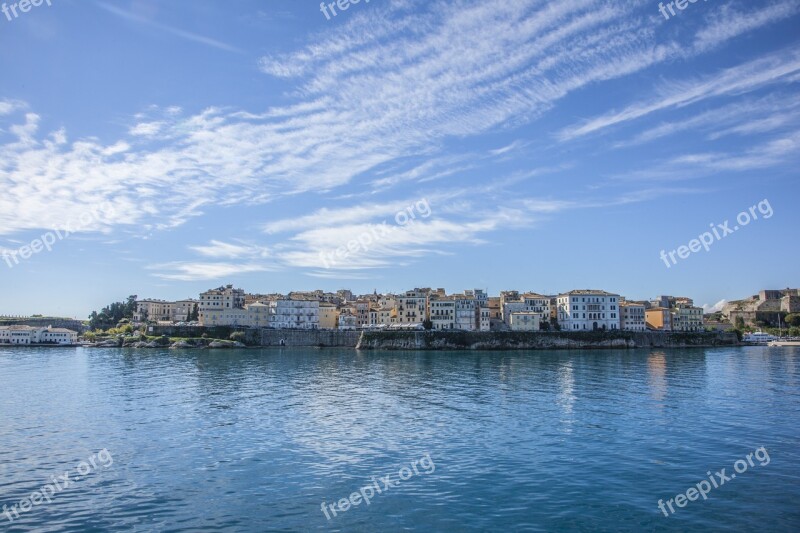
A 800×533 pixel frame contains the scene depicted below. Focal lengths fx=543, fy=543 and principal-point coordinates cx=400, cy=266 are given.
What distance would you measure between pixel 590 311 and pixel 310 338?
6633 centimetres

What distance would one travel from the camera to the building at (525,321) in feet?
416

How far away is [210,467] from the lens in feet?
73.4

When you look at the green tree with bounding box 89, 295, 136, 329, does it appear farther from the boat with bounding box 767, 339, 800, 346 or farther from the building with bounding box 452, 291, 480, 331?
the boat with bounding box 767, 339, 800, 346

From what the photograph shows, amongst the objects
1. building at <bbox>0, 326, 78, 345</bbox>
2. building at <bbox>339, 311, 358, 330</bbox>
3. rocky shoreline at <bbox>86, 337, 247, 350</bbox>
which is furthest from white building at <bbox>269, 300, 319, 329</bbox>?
building at <bbox>0, 326, 78, 345</bbox>

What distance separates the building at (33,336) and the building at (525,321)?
10592cm

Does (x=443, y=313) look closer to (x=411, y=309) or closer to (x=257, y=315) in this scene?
(x=411, y=309)

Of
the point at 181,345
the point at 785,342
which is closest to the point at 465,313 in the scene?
the point at 181,345

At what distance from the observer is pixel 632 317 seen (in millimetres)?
133250

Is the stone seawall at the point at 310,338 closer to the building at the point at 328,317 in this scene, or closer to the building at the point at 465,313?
the building at the point at 328,317

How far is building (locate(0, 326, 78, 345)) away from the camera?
13188cm

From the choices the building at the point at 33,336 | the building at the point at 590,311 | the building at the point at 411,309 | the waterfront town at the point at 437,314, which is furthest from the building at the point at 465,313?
the building at the point at 33,336

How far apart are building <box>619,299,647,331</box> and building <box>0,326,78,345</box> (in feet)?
437

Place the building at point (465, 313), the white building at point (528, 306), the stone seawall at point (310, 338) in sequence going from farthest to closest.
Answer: the white building at point (528, 306)
the building at point (465, 313)
the stone seawall at point (310, 338)

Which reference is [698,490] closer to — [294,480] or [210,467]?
[294,480]
